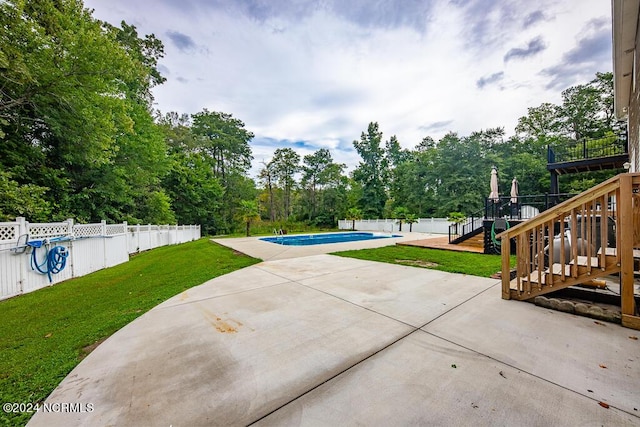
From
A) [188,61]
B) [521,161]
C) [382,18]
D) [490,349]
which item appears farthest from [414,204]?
[490,349]

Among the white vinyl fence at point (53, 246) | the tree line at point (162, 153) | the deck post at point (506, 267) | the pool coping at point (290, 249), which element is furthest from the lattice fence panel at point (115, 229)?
the deck post at point (506, 267)

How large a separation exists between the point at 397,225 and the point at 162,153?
1881 cm

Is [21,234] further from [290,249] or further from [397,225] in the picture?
[397,225]

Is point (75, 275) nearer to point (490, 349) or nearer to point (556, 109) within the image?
point (490, 349)

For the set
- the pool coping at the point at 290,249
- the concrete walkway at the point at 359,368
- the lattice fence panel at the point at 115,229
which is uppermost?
the lattice fence panel at the point at 115,229

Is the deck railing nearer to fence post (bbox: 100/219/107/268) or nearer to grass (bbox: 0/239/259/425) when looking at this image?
grass (bbox: 0/239/259/425)

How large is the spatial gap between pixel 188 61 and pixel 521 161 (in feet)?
84.5

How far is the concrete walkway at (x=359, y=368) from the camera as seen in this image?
1.45 meters

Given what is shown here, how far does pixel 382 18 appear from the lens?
8.59 meters

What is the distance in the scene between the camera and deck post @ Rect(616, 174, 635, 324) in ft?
8.27

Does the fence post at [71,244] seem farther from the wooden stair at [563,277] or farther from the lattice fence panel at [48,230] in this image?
the wooden stair at [563,277]

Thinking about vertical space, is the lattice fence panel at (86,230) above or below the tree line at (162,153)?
below

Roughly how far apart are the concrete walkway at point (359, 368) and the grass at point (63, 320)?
0.64 ft

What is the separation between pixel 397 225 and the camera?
21.8m
